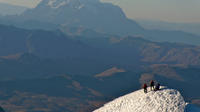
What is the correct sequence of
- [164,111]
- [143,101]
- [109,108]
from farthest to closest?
1. [109,108]
2. [143,101]
3. [164,111]

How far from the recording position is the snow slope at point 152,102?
159 ft

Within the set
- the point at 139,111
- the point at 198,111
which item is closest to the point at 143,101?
the point at 139,111

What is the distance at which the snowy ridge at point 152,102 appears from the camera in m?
48.5

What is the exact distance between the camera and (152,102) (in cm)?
5012

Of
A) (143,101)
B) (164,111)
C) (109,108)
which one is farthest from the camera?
(109,108)

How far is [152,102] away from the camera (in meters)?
50.1

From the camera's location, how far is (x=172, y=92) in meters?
51.8

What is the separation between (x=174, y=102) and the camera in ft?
161

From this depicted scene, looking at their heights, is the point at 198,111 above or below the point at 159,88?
below

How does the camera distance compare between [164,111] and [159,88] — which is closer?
[164,111]

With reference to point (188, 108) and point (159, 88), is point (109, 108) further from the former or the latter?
point (188, 108)

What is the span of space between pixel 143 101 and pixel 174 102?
509 centimetres

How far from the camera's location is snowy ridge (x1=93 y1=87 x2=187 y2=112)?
48.5 m

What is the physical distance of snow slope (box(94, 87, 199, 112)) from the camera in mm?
48500
